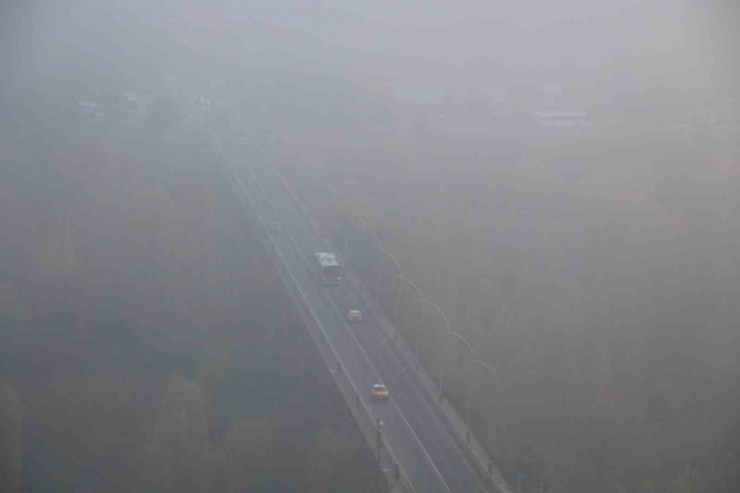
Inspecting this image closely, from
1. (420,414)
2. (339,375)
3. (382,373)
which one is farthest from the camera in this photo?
(382,373)

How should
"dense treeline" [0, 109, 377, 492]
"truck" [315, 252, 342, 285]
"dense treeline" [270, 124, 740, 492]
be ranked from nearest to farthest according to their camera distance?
"dense treeline" [0, 109, 377, 492] < "dense treeline" [270, 124, 740, 492] < "truck" [315, 252, 342, 285]

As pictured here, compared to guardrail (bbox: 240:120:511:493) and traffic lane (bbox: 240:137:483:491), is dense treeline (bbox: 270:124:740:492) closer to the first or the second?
guardrail (bbox: 240:120:511:493)

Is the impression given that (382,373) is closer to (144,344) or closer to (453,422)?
(453,422)

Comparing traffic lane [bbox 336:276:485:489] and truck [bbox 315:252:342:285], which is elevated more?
truck [bbox 315:252:342:285]

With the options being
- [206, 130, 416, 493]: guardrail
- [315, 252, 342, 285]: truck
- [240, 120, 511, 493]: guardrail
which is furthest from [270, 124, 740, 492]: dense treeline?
[206, 130, 416, 493]: guardrail

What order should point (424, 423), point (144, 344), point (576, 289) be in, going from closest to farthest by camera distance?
point (424, 423) < point (144, 344) < point (576, 289)

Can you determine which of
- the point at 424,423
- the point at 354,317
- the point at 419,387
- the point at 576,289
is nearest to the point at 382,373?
the point at 419,387
